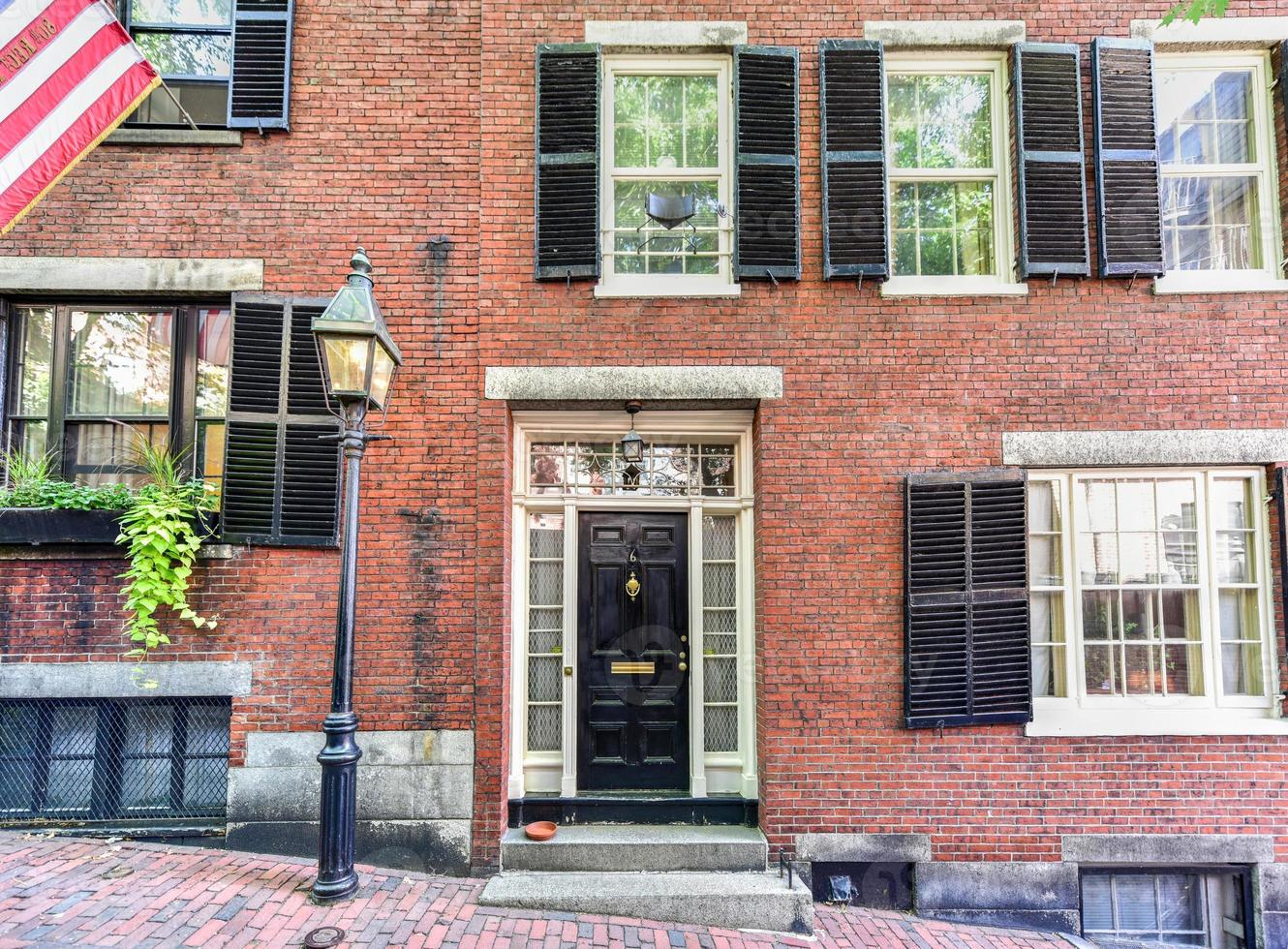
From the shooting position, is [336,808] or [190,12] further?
[190,12]

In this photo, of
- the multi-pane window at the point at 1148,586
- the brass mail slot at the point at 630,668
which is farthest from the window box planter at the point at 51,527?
the multi-pane window at the point at 1148,586

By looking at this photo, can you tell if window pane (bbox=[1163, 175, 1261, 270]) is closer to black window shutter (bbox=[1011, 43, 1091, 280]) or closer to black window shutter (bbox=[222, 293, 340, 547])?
black window shutter (bbox=[1011, 43, 1091, 280])

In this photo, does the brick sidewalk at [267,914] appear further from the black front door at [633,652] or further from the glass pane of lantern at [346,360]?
the glass pane of lantern at [346,360]

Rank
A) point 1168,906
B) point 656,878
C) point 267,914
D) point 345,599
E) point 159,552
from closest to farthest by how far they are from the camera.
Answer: point 267,914
point 345,599
point 656,878
point 159,552
point 1168,906

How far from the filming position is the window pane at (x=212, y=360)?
560 centimetres

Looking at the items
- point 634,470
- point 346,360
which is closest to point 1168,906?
point 634,470

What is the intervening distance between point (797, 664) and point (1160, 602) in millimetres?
3019

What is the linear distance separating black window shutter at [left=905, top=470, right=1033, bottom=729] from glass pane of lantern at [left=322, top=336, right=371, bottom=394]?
4.09 metres

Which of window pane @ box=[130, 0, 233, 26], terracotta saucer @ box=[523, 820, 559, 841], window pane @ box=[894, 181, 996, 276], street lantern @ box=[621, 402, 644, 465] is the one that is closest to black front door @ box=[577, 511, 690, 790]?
terracotta saucer @ box=[523, 820, 559, 841]

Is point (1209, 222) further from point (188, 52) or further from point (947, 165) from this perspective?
point (188, 52)

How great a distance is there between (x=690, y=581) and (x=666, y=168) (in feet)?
11.6

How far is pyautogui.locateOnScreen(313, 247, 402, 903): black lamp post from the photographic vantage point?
4.27 metres

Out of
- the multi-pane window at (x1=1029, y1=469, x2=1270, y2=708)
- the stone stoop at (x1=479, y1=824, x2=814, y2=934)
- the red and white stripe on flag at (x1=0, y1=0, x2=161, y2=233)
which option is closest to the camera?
the red and white stripe on flag at (x1=0, y1=0, x2=161, y2=233)

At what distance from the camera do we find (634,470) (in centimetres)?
582
